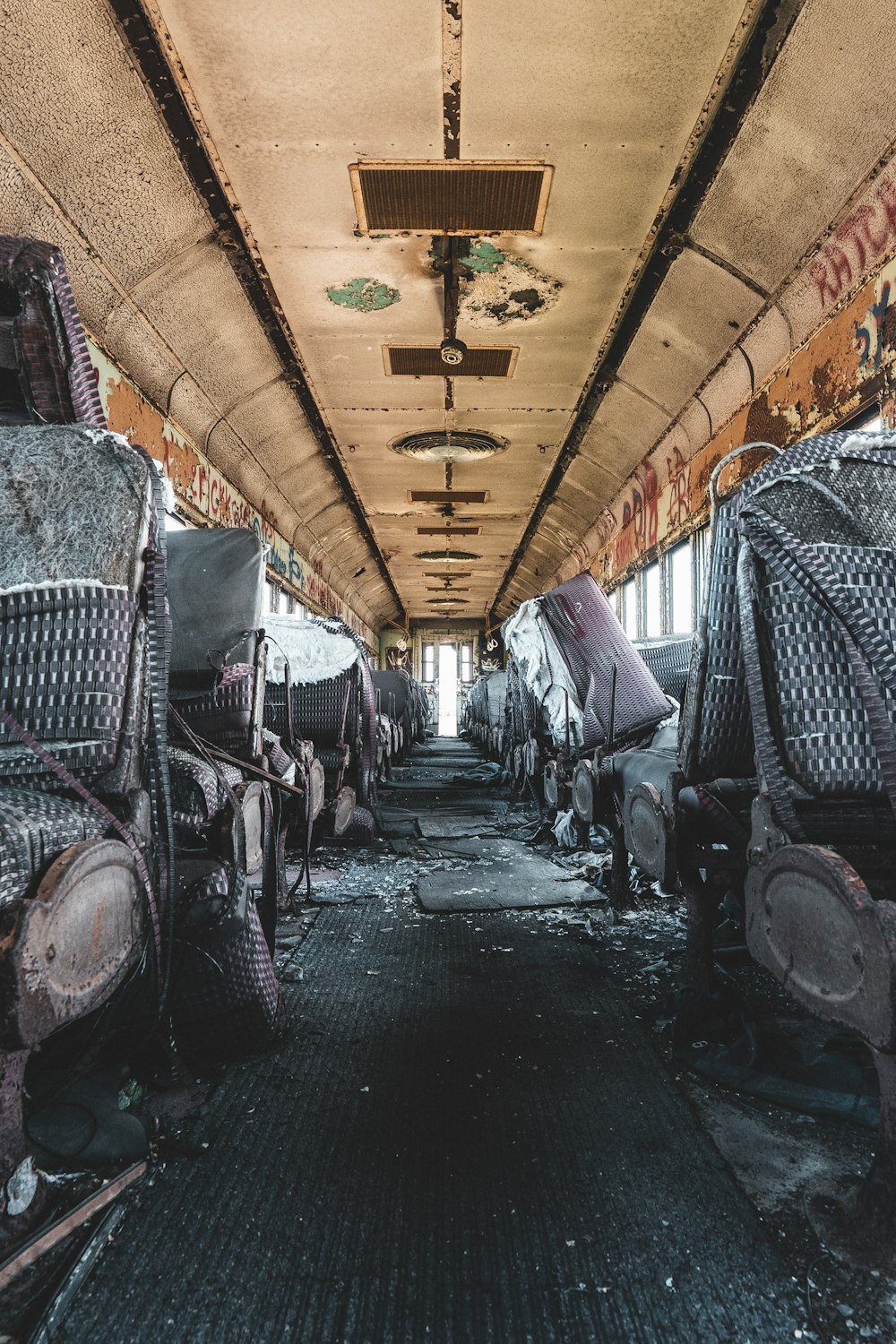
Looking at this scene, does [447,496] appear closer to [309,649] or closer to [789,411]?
[789,411]

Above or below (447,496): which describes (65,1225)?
below

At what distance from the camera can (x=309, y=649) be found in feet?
16.0

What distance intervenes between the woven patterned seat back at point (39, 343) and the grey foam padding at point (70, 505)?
0.39ft

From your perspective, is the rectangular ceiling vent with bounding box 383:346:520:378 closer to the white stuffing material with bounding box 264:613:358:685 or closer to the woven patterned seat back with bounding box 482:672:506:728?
the white stuffing material with bounding box 264:613:358:685

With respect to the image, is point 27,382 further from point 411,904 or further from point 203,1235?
point 411,904

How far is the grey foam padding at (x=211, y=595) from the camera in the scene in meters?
2.49

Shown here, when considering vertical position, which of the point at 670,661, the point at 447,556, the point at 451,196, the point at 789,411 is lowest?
the point at 670,661

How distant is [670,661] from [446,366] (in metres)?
3.87

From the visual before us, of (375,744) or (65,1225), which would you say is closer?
(65,1225)

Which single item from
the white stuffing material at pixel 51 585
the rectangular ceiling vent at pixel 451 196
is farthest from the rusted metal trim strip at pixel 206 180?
the white stuffing material at pixel 51 585

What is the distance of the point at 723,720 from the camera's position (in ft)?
6.72

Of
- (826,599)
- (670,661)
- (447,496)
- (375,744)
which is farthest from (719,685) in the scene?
(447,496)

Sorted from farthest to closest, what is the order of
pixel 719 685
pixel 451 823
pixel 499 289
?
pixel 451 823 → pixel 499 289 → pixel 719 685

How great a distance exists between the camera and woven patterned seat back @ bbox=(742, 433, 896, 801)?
5.16 feet
